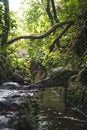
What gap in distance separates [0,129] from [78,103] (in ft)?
13.0

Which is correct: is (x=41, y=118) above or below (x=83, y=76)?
below

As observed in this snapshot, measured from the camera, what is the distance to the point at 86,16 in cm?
1445

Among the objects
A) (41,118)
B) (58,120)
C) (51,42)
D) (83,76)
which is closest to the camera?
(58,120)

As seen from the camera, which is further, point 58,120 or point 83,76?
point 83,76

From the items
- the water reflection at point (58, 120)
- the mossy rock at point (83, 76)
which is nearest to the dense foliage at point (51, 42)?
the mossy rock at point (83, 76)

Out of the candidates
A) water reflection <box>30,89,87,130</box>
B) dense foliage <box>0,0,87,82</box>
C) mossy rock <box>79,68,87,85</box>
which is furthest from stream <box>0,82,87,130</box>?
dense foliage <box>0,0,87,82</box>

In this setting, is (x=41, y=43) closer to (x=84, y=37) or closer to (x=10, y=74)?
(x=10, y=74)

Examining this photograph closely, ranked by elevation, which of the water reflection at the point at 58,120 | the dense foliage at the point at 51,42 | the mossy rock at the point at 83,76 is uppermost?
the dense foliage at the point at 51,42

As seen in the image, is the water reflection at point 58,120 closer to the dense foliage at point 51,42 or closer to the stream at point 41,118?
the stream at point 41,118

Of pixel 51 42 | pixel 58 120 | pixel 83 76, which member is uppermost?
pixel 51 42

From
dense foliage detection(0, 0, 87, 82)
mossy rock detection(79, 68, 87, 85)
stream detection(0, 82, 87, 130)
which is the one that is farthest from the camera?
dense foliage detection(0, 0, 87, 82)

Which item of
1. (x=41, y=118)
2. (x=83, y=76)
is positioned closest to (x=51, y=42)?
(x=83, y=76)

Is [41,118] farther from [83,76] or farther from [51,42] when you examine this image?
[51,42]

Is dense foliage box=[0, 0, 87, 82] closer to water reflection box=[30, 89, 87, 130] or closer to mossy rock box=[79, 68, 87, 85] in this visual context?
mossy rock box=[79, 68, 87, 85]
